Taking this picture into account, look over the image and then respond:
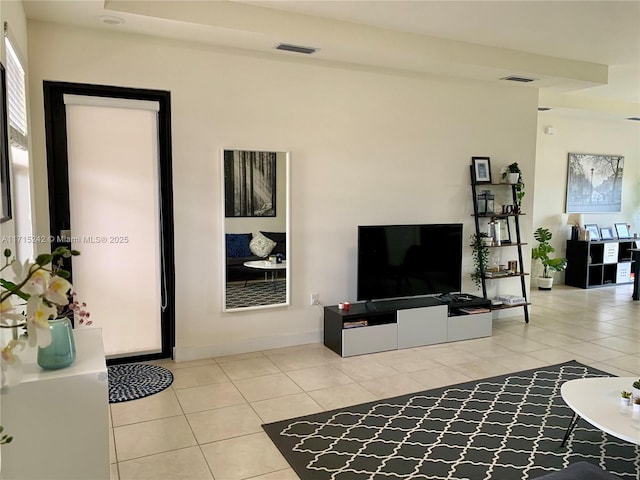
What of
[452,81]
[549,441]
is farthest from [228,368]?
[452,81]

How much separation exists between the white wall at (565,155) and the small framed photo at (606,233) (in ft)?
0.75

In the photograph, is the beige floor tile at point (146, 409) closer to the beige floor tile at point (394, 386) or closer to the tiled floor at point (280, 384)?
the tiled floor at point (280, 384)

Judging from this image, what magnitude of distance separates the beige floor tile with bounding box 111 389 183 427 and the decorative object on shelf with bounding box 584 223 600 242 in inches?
267

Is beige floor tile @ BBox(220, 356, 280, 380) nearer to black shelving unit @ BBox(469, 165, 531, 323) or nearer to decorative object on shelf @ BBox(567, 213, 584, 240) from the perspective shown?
black shelving unit @ BBox(469, 165, 531, 323)

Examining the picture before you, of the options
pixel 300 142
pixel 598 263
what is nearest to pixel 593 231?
pixel 598 263

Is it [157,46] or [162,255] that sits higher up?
[157,46]

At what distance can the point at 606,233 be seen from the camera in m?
8.12

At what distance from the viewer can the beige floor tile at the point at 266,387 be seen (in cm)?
360

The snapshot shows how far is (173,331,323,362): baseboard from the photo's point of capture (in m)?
4.28

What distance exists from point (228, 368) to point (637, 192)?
806 cm

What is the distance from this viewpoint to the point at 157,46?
13.1ft

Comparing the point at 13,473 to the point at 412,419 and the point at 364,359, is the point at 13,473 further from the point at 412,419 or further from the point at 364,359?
the point at 364,359

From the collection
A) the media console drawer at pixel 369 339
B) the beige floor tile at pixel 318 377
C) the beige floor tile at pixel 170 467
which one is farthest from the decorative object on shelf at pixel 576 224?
the beige floor tile at pixel 170 467

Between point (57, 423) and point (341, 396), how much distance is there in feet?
6.64
